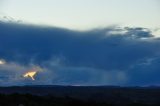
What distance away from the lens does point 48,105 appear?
394ft

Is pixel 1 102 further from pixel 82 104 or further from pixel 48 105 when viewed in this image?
pixel 82 104

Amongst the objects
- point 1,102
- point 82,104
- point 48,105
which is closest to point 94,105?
point 82,104

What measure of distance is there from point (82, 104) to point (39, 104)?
9.68 m

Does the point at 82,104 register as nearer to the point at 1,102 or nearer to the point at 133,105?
the point at 1,102

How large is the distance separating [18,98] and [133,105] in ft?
143

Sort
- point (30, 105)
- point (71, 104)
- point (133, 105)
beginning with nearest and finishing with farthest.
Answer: point (30, 105), point (71, 104), point (133, 105)

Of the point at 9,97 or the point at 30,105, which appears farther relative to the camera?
the point at 9,97

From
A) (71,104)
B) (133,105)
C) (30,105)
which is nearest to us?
(30,105)

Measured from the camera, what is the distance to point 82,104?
124312mm

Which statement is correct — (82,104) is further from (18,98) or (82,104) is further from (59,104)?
(18,98)

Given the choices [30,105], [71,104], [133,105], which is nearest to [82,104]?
[71,104]

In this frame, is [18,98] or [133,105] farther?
[133,105]

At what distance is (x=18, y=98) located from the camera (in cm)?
12875

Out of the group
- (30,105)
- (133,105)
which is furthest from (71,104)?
(133,105)
